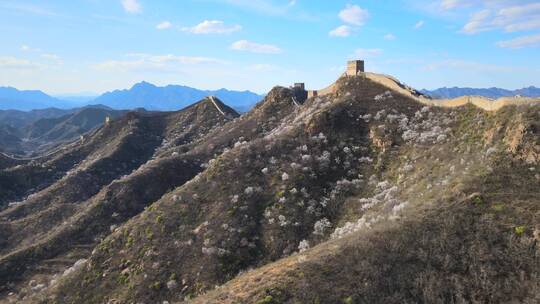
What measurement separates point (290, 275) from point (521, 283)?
12.4 metres

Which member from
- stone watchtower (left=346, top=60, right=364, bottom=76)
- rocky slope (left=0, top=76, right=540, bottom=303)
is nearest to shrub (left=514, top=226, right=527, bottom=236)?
rocky slope (left=0, top=76, right=540, bottom=303)

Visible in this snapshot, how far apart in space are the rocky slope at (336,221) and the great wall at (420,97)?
1063 millimetres

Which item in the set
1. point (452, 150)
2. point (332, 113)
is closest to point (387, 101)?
point (332, 113)

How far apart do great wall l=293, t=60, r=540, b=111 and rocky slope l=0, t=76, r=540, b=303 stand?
3.49 ft

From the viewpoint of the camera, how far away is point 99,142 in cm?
14238

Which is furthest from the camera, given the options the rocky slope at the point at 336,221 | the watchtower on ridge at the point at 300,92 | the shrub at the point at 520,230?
the watchtower on ridge at the point at 300,92

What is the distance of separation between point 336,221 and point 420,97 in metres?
24.8

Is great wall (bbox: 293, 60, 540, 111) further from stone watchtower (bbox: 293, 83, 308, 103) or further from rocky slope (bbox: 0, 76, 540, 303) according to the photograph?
stone watchtower (bbox: 293, 83, 308, 103)

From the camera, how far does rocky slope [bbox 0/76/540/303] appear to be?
25484mm

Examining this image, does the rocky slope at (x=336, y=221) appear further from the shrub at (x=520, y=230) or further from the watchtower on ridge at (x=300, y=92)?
the watchtower on ridge at (x=300, y=92)

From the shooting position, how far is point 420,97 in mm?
58812

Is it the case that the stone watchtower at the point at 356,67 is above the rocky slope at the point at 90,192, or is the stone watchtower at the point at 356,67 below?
above

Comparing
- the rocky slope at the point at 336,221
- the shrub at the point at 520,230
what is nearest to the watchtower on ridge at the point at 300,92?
the rocky slope at the point at 336,221

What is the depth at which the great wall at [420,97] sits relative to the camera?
143ft
